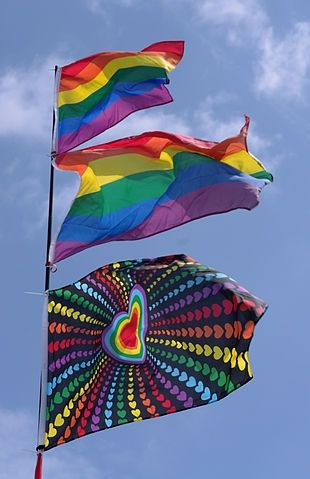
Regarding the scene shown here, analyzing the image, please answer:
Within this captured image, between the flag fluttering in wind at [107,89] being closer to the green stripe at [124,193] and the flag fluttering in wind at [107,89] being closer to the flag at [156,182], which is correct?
the flag at [156,182]

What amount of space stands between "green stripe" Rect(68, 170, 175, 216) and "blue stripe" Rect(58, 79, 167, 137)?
1492mm

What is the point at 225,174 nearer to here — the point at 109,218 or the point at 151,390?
the point at 109,218

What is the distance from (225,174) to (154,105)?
89.1 inches

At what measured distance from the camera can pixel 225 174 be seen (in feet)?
81.8

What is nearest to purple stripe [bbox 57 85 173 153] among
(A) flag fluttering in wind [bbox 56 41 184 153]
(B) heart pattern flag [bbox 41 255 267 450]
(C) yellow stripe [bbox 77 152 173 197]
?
(A) flag fluttering in wind [bbox 56 41 184 153]

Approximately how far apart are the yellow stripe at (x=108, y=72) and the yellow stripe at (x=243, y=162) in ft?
8.25

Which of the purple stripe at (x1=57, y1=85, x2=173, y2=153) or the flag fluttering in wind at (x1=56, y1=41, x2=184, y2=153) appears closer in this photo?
the purple stripe at (x1=57, y1=85, x2=173, y2=153)

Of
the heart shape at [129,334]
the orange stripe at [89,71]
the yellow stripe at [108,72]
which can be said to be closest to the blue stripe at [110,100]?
the yellow stripe at [108,72]

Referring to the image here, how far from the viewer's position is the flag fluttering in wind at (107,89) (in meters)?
24.9

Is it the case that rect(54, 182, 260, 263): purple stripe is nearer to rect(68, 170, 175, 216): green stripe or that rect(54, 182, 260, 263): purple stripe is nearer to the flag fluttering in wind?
rect(68, 170, 175, 216): green stripe

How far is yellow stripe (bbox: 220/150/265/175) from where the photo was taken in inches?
981

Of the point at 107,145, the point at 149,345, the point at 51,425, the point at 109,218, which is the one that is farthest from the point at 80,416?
the point at 107,145

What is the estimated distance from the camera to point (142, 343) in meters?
23.1

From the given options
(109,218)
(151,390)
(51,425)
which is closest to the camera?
(51,425)
